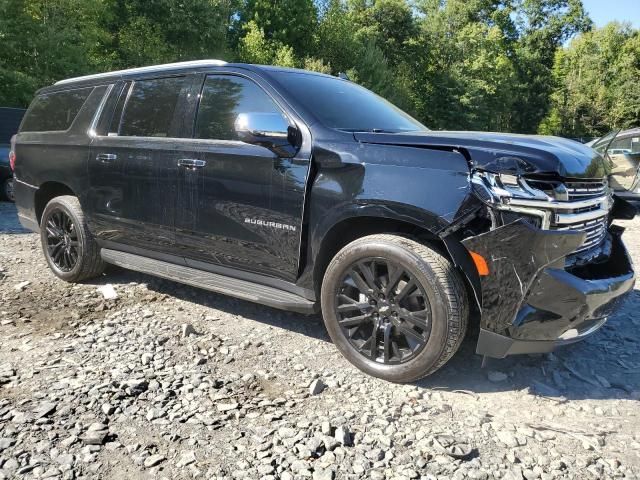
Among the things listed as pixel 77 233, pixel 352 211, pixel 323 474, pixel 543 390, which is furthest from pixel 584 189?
pixel 77 233

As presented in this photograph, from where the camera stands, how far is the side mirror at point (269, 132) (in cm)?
324

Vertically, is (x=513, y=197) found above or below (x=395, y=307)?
above

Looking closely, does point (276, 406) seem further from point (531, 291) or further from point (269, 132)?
point (269, 132)

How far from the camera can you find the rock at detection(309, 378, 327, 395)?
119 inches

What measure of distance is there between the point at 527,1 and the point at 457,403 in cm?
6844

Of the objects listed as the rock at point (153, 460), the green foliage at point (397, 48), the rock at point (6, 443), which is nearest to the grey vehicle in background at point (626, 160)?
the rock at point (153, 460)

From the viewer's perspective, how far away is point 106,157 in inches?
175

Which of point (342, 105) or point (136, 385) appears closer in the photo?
point (136, 385)

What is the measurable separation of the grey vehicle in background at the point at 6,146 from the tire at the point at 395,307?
9.08 metres

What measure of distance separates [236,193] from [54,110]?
8.97 ft

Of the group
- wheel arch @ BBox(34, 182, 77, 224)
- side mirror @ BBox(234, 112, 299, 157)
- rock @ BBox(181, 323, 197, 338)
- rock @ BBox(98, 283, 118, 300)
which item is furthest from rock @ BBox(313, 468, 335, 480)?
wheel arch @ BBox(34, 182, 77, 224)

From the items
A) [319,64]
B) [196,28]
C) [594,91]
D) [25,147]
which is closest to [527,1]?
[594,91]

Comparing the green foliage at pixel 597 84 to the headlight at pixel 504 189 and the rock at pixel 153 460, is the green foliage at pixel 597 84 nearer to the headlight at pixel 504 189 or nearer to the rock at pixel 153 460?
the headlight at pixel 504 189

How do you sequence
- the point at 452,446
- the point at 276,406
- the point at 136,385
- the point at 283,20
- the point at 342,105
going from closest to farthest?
the point at 452,446 < the point at 276,406 < the point at 136,385 < the point at 342,105 < the point at 283,20
